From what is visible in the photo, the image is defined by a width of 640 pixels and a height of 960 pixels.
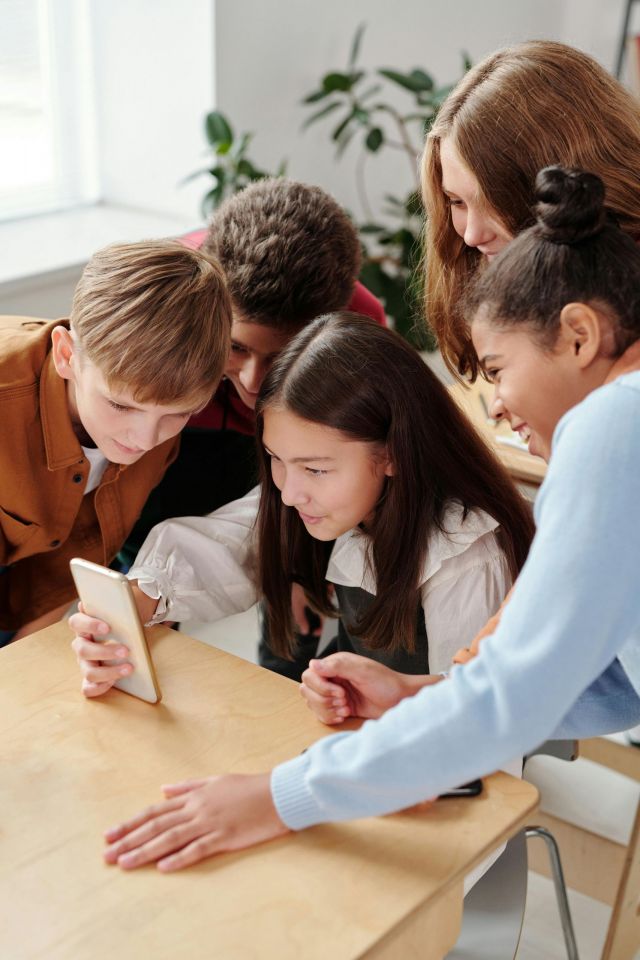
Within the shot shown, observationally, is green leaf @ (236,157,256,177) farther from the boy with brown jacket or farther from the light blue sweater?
the light blue sweater

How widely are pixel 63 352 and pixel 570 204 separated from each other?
670 millimetres

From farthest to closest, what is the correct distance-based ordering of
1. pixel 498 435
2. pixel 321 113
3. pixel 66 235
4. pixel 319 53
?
pixel 319 53, pixel 321 113, pixel 66 235, pixel 498 435

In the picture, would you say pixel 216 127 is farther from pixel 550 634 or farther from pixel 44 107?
pixel 550 634

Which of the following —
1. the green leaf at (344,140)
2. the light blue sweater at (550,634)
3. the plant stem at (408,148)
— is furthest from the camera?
the plant stem at (408,148)

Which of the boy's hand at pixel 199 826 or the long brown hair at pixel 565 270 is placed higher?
the long brown hair at pixel 565 270

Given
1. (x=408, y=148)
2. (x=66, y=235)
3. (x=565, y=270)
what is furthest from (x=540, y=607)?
(x=408, y=148)

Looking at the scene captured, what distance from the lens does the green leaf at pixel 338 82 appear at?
2.66 metres

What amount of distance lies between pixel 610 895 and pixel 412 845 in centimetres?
106

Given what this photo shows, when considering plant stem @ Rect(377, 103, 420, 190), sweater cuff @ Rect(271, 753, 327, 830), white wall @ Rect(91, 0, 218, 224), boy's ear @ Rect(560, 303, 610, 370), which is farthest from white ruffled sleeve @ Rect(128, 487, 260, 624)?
plant stem @ Rect(377, 103, 420, 190)

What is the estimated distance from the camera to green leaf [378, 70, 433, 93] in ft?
8.74

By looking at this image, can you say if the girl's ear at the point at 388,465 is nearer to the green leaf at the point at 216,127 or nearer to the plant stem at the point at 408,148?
the green leaf at the point at 216,127

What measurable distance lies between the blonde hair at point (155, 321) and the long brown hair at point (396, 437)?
10 cm

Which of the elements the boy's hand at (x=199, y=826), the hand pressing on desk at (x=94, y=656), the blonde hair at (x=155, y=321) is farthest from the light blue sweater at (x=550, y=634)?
the blonde hair at (x=155, y=321)

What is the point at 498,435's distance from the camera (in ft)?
6.34
